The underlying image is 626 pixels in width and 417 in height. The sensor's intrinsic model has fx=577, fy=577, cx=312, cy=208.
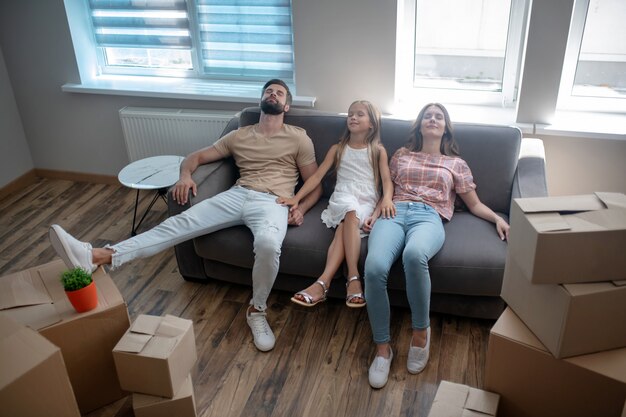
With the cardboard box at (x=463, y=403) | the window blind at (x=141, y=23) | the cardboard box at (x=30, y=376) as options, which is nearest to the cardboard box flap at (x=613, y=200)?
the cardboard box at (x=463, y=403)

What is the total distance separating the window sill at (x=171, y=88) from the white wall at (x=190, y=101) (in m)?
0.06

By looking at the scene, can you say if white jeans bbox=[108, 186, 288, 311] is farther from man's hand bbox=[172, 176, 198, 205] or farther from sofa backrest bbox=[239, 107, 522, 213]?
sofa backrest bbox=[239, 107, 522, 213]

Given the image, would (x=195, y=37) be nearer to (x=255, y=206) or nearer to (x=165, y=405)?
(x=255, y=206)

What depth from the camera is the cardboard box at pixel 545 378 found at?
5.52 ft

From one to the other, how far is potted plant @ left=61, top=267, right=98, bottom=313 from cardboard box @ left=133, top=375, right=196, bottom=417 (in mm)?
377

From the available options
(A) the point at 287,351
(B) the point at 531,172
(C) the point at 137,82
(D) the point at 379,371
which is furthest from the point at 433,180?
(C) the point at 137,82

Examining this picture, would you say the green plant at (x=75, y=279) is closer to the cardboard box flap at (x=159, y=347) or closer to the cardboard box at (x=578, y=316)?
the cardboard box flap at (x=159, y=347)

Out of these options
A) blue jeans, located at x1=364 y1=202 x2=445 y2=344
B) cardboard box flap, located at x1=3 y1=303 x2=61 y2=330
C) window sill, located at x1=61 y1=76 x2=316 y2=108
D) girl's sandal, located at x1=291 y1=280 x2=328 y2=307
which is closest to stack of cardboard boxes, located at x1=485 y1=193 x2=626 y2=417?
blue jeans, located at x1=364 y1=202 x2=445 y2=344

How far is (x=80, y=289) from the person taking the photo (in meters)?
2.06

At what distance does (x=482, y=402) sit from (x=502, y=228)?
3.27 feet

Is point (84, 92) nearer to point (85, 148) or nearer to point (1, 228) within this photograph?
point (85, 148)

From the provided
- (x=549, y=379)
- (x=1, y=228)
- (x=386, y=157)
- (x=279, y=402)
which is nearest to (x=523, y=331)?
(x=549, y=379)

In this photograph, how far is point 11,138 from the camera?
403cm

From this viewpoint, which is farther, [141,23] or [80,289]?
[141,23]
